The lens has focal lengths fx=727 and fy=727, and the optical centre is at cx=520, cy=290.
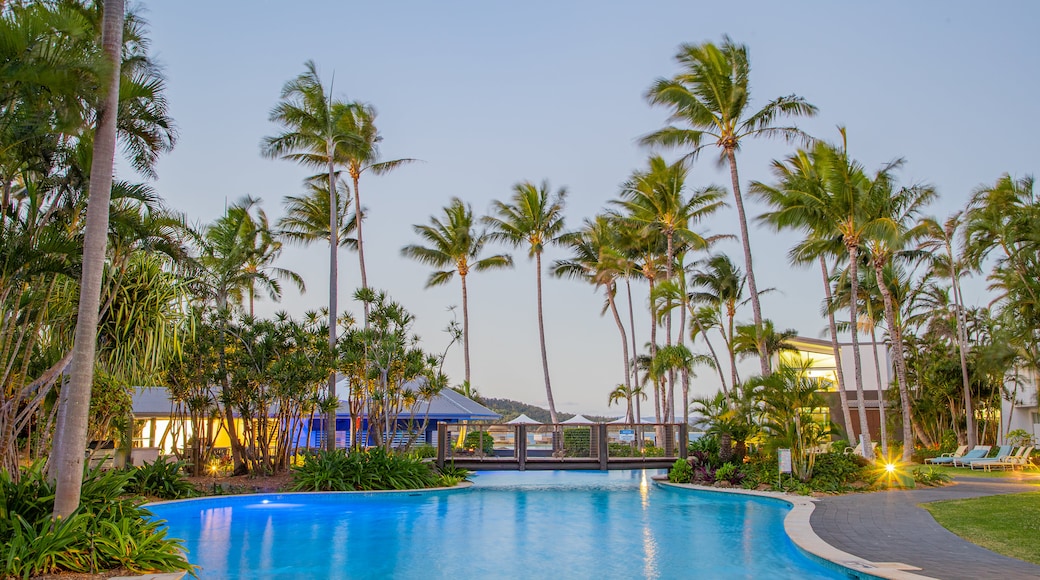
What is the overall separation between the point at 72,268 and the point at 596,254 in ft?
77.3

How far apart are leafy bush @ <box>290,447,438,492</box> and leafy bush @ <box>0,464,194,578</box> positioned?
8786 millimetres

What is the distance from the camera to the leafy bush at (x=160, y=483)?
1502 centimetres

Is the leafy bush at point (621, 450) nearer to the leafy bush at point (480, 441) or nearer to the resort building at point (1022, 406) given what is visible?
the leafy bush at point (480, 441)

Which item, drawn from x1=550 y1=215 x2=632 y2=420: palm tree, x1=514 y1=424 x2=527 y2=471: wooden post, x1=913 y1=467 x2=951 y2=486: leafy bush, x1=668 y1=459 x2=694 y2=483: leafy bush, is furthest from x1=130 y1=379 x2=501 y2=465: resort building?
x1=913 y1=467 x2=951 y2=486: leafy bush

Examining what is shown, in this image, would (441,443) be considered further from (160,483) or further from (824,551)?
(824,551)

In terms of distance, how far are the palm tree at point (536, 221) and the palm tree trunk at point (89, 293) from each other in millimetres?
22748

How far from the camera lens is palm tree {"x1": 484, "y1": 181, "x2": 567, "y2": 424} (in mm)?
30094

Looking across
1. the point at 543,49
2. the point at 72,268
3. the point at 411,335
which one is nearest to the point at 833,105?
the point at 543,49

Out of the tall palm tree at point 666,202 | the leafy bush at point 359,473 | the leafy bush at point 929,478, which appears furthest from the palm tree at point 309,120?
the leafy bush at point 929,478

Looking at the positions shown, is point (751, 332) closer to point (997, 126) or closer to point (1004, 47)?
point (1004, 47)

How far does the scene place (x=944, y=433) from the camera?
2684cm

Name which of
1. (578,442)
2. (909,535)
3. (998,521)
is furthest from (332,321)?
(998,521)

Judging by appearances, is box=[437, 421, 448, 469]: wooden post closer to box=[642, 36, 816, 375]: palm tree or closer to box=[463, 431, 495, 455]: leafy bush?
box=[463, 431, 495, 455]: leafy bush

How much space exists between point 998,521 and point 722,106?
12638 mm
